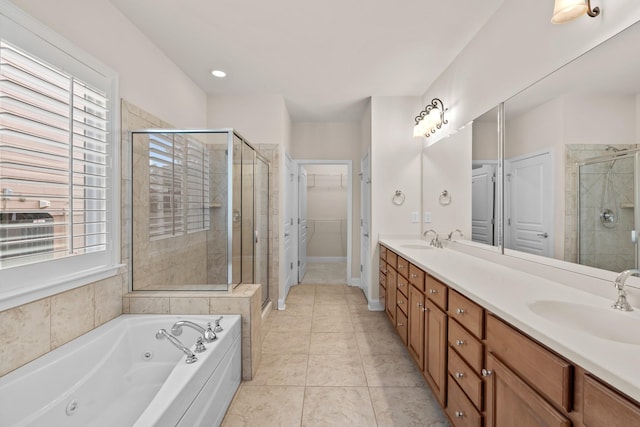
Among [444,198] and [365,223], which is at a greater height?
[444,198]

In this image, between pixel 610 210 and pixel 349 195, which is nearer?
pixel 610 210

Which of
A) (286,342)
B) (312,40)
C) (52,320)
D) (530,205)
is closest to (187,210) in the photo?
(52,320)

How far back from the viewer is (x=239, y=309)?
199 cm

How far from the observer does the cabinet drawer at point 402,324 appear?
2.32 meters

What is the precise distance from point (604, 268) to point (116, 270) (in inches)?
106

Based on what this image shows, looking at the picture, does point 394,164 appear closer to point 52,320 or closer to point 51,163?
point 51,163

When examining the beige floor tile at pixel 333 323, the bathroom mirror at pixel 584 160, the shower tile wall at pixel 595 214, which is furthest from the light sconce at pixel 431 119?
the beige floor tile at pixel 333 323

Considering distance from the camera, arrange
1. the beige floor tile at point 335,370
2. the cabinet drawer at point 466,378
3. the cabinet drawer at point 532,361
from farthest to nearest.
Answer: the beige floor tile at point 335,370, the cabinet drawer at point 466,378, the cabinet drawer at point 532,361

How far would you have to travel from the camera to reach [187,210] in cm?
242

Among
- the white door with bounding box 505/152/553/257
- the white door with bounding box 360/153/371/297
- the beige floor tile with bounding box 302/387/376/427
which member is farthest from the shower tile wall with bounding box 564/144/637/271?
the white door with bounding box 360/153/371/297

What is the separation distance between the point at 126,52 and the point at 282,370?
2.61 metres

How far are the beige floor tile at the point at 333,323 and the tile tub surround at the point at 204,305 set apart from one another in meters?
1.00

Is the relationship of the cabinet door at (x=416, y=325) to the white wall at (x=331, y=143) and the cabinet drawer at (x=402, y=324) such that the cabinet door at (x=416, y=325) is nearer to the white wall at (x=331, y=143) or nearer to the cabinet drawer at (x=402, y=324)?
the cabinet drawer at (x=402, y=324)

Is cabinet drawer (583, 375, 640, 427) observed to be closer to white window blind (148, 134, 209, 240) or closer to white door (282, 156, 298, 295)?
white window blind (148, 134, 209, 240)
